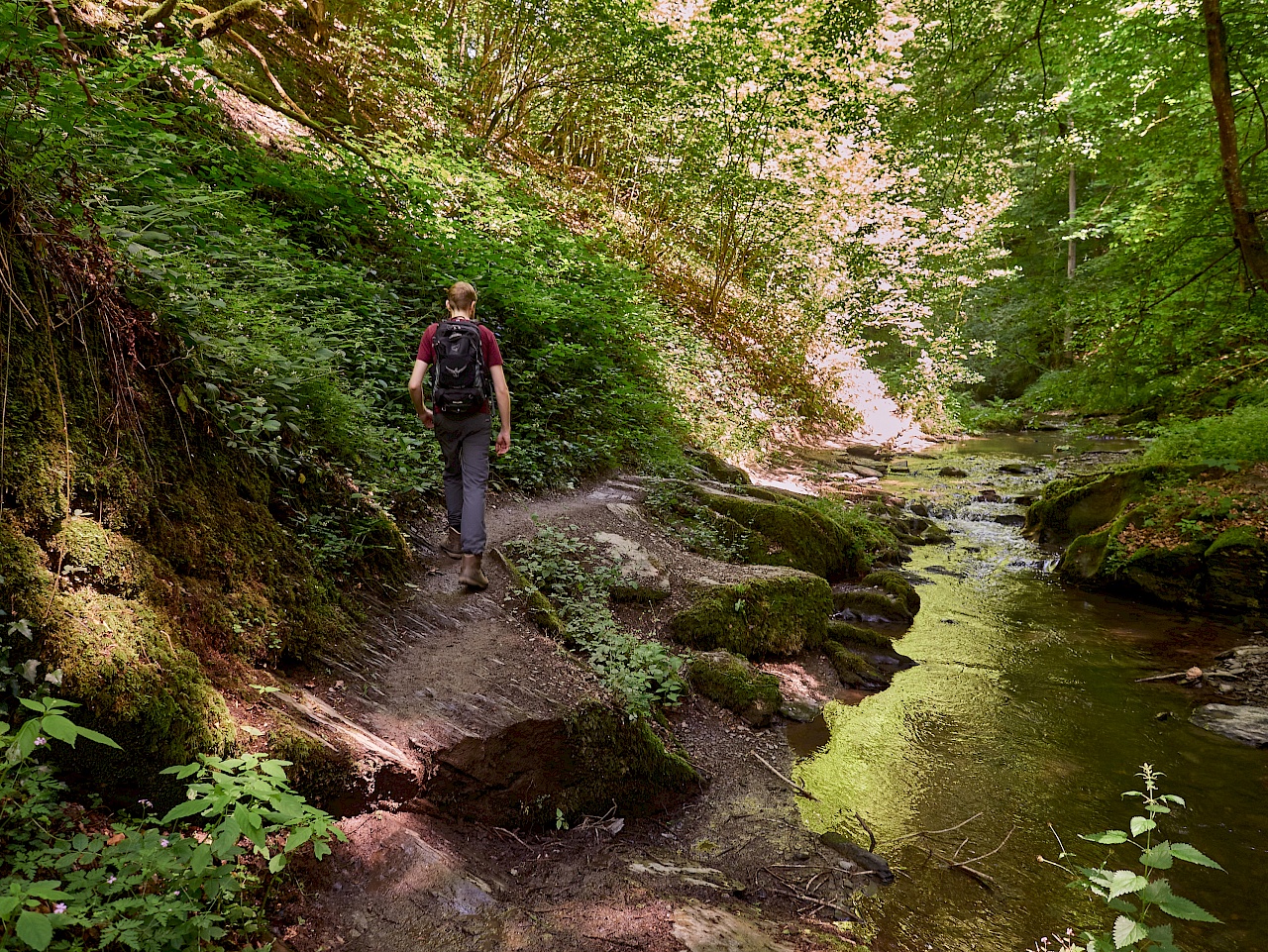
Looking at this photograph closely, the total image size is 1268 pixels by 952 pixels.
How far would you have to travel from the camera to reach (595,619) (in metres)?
5.30

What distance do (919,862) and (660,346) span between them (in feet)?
33.7

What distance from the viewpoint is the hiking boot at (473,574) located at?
16.4 ft

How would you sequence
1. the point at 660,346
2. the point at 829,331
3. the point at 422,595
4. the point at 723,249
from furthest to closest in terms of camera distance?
1. the point at 829,331
2. the point at 723,249
3. the point at 660,346
4. the point at 422,595

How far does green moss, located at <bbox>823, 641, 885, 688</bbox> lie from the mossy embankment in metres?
5.28

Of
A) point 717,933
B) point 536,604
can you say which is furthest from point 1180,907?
point 536,604

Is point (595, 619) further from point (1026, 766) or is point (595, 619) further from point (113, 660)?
point (1026, 766)

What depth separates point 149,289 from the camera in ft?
11.8

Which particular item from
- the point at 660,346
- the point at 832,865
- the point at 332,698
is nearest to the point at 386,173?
the point at 660,346

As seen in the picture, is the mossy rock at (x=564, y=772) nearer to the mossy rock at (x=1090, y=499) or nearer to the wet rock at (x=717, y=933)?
the wet rock at (x=717, y=933)

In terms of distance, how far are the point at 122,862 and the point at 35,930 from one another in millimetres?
551

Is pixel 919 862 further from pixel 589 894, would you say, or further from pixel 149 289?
pixel 149 289

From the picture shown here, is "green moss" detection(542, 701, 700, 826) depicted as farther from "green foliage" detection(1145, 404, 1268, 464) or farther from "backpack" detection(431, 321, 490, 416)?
"green foliage" detection(1145, 404, 1268, 464)

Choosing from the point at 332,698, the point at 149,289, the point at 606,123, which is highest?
the point at 606,123

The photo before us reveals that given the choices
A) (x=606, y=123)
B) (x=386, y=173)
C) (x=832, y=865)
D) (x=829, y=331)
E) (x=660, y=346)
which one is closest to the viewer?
(x=832, y=865)
